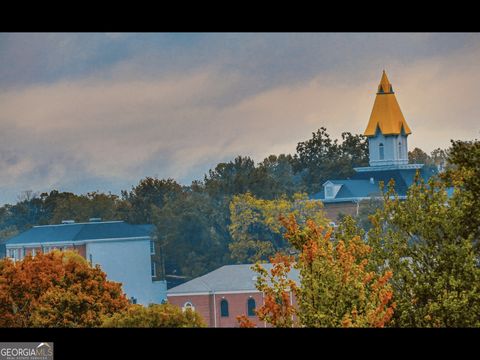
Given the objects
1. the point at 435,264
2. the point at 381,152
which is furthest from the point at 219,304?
the point at 435,264

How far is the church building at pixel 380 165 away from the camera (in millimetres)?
27531

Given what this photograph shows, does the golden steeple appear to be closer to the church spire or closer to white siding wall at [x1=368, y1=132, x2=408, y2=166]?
the church spire

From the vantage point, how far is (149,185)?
93.0 feet

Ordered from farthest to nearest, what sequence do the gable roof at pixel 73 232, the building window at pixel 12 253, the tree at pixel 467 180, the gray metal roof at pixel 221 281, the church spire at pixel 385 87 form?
1. the building window at pixel 12 253
2. the church spire at pixel 385 87
3. the gray metal roof at pixel 221 281
4. the gable roof at pixel 73 232
5. the tree at pixel 467 180

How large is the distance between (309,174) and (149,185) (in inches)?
205

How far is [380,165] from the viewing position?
2928 centimetres

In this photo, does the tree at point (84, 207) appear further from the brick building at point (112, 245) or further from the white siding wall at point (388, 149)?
the white siding wall at point (388, 149)

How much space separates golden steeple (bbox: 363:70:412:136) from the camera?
2742cm

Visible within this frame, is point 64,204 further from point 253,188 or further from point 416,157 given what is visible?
point 416,157

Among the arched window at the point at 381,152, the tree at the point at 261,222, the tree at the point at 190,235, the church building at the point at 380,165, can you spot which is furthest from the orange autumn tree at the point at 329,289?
the arched window at the point at 381,152

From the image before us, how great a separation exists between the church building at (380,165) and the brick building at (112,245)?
5.39m

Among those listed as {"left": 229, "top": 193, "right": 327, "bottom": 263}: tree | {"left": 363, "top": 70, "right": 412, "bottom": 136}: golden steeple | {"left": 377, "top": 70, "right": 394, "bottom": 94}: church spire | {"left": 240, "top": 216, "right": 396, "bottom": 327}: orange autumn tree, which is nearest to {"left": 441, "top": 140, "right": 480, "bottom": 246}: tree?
{"left": 240, "top": 216, "right": 396, "bottom": 327}: orange autumn tree

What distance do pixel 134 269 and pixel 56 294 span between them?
10.2m
